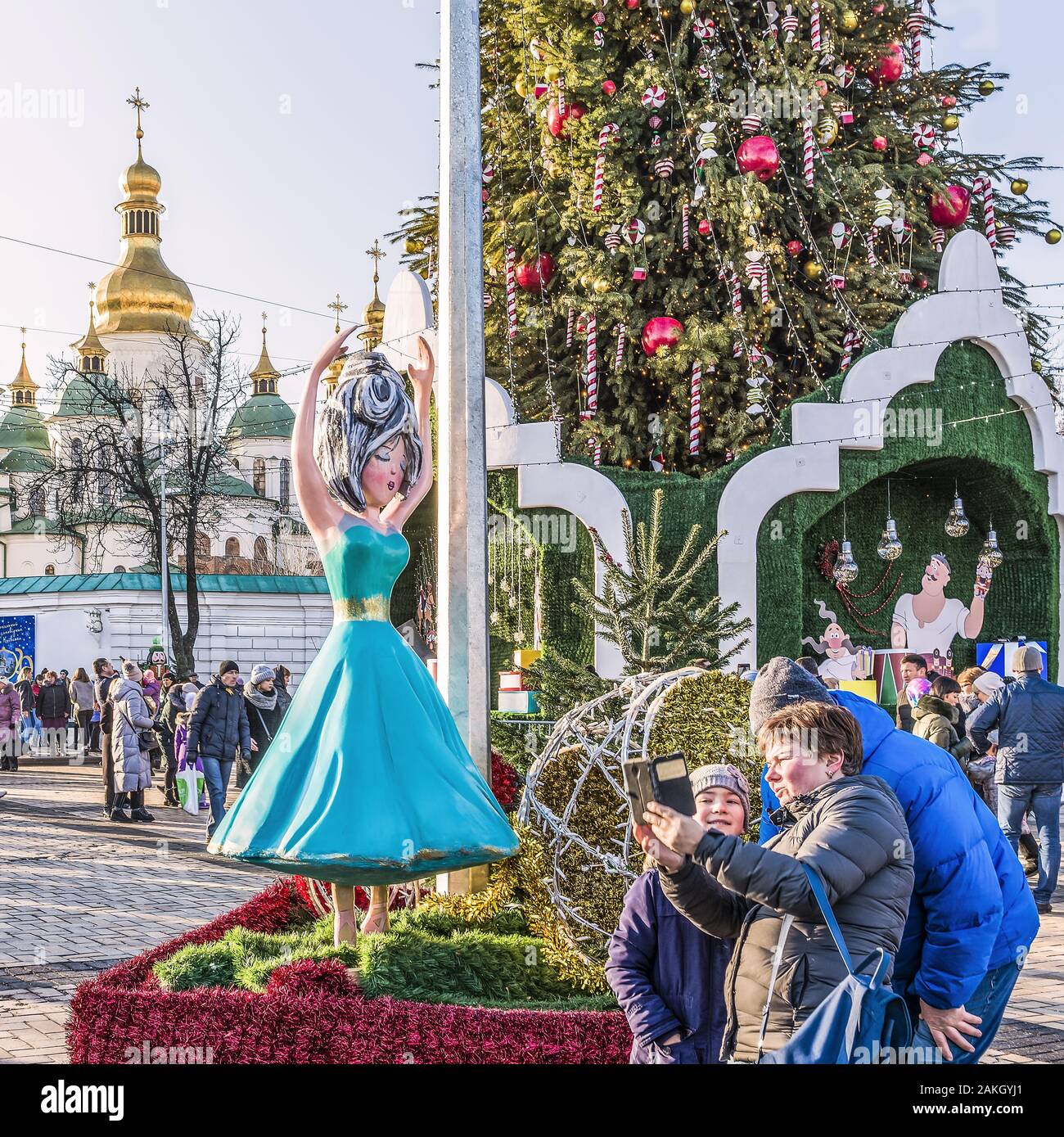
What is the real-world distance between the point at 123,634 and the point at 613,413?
18.7 m

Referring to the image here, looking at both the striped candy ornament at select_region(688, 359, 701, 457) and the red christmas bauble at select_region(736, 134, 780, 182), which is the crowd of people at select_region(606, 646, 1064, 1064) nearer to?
the striped candy ornament at select_region(688, 359, 701, 457)

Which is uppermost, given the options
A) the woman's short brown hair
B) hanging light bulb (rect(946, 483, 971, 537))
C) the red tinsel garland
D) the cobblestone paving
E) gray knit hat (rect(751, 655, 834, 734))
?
hanging light bulb (rect(946, 483, 971, 537))

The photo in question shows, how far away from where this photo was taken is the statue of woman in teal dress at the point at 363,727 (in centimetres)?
436

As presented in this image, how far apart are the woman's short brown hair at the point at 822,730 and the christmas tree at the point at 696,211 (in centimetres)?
1089

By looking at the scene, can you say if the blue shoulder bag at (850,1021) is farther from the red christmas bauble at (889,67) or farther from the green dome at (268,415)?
the green dome at (268,415)

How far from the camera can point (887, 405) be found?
14203 mm

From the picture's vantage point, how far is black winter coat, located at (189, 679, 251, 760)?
1148 cm

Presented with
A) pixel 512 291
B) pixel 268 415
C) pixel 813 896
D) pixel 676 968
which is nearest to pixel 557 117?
pixel 512 291

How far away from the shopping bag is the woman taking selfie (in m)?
11.7

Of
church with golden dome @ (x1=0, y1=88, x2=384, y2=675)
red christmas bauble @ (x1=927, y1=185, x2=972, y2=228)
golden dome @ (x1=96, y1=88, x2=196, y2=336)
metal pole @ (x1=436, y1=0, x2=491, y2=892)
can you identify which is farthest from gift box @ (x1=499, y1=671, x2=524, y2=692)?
golden dome @ (x1=96, y1=88, x2=196, y2=336)

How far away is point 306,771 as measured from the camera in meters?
4.53

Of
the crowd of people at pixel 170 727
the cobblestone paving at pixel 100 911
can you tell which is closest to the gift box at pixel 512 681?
the crowd of people at pixel 170 727

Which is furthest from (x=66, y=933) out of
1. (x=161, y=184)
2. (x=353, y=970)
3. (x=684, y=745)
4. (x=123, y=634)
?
(x=161, y=184)
